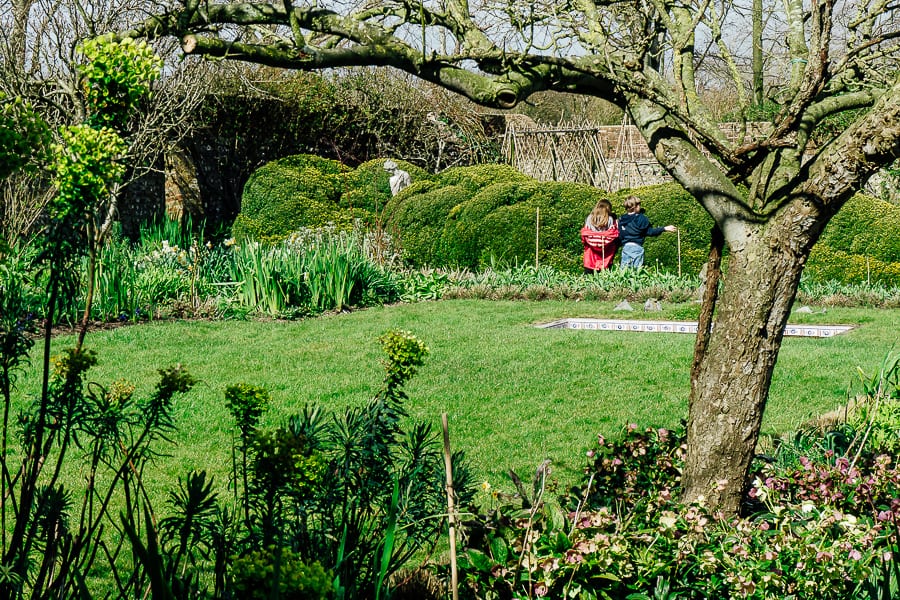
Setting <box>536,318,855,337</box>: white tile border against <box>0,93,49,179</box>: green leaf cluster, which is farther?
<box>536,318,855,337</box>: white tile border

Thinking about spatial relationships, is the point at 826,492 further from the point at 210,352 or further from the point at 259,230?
the point at 259,230

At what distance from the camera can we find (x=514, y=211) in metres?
13.5

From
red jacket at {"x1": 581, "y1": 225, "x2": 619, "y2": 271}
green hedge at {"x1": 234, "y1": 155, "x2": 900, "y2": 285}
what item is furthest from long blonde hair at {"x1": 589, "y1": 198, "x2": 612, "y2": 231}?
green hedge at {"x1": 234, "y1": 155, "x2": 900, "y2": 285}

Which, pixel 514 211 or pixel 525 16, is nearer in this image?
pixel 525 16

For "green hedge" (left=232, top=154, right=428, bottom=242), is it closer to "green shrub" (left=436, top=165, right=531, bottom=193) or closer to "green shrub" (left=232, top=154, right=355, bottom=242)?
"green shrub" (left=232, top=154, right=355, bottom=242)

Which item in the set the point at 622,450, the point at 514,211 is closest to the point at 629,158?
the point at 514,211

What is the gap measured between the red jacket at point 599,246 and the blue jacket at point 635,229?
0.38 feet

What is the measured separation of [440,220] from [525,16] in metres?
10.7

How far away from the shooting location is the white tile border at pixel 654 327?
31.3 ft

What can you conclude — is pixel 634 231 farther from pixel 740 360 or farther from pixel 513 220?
pixel 740 360

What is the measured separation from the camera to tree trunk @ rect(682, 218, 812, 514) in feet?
8.97

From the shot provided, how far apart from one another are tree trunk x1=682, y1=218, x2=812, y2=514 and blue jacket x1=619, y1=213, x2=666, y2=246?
9739 millimetres

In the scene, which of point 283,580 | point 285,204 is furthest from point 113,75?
point 285,204

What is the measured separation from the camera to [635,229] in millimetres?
12562
